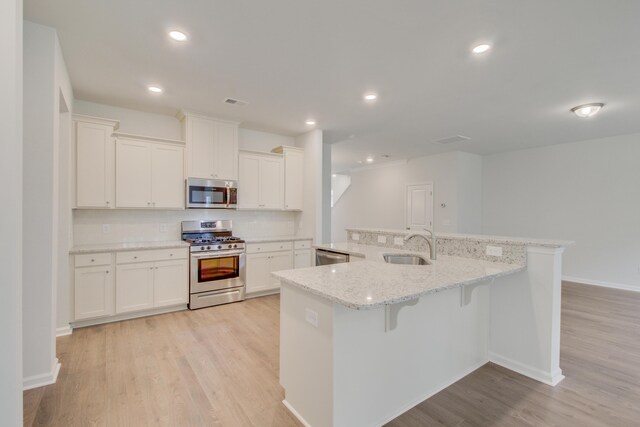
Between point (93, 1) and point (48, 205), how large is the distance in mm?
1527

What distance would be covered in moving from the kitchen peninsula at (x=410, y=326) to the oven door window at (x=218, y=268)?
2246mm

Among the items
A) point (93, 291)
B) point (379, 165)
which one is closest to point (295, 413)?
point (93, 291)

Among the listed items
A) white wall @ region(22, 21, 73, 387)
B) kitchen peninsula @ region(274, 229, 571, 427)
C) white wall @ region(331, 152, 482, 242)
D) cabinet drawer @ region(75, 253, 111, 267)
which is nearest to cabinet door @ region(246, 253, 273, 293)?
cabinet drawer @ region(75, 253, 111, 267)

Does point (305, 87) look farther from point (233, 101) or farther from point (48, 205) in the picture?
point (48, 205)

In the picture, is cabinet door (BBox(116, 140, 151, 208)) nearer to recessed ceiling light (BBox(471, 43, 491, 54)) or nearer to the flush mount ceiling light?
recessed ceiling light (BBox(471, 43, 491, 54))

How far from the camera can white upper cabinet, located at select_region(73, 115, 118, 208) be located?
351cm

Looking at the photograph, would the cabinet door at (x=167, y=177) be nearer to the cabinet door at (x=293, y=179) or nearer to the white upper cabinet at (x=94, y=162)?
the white upper cabinet at (x=94, y=162)

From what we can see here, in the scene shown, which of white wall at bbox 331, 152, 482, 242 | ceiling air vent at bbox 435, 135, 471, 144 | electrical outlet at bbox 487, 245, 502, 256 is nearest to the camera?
electrical outlet at bbox 487, 245, 502, 256

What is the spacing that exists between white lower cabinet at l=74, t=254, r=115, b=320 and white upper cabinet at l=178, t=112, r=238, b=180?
1.58 m

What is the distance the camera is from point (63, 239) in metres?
3.19

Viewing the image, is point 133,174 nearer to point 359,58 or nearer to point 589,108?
point 359,58

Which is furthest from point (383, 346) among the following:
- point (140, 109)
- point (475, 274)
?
point (140, 109)

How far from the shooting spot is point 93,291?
3434 millimetres

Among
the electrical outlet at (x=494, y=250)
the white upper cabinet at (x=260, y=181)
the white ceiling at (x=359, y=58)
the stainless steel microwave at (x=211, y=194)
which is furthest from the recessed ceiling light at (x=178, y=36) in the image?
the electrical outlet at (x=494, y=250)
